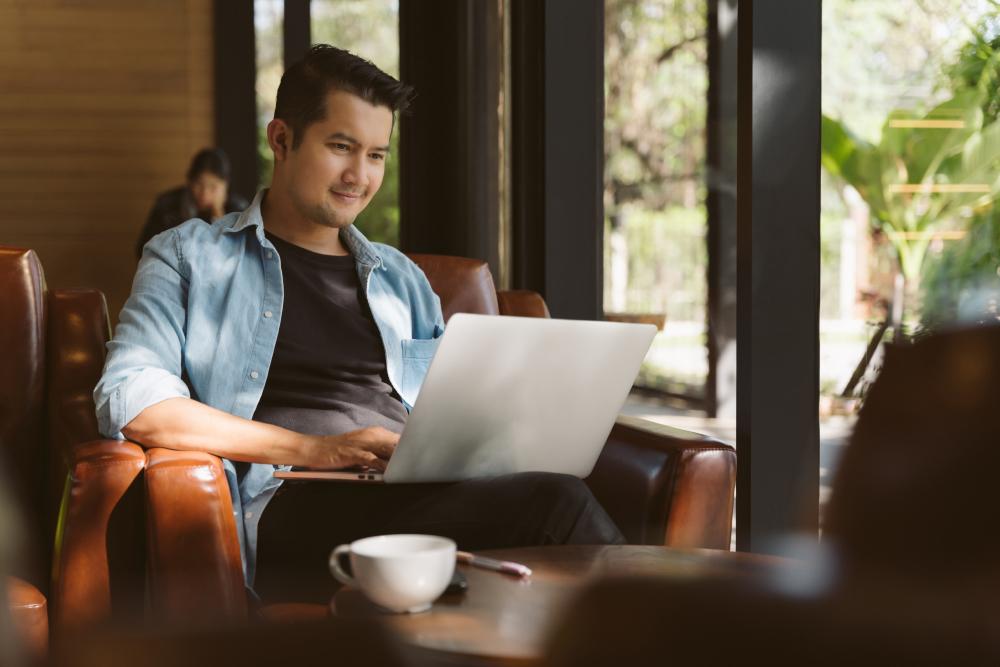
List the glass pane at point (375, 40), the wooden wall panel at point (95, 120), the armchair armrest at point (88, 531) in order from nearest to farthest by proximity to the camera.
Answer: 1. the armchair armrest at point (88, 531)
2. the glass pane at point (375, 40)
3. the wooden wall panel at point (95, 120)

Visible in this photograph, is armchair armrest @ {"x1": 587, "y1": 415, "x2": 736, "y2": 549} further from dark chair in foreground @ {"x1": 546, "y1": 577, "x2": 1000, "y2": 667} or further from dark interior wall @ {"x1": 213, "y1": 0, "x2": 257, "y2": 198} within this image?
dark interior wall @ {"x1": 213, "y1": 0, "x2": 257, "y2": 198}

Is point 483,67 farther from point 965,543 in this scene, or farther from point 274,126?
point 965,543

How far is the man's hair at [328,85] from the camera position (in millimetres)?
2037

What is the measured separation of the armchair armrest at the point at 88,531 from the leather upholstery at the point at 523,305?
3.42 feet

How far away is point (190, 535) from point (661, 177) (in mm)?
4156

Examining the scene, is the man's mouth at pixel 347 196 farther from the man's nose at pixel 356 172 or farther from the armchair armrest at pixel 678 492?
the armchair armrest at pixel 678 492

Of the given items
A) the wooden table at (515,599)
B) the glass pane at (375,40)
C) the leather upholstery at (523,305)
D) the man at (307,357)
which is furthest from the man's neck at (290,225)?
the glass pane at (375,40)

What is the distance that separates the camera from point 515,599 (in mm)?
1149

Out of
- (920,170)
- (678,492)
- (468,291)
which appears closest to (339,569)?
(678,492)

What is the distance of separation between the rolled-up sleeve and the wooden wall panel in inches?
182

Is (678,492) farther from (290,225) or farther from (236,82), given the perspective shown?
(236,82)

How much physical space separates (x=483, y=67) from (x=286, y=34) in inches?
82.1

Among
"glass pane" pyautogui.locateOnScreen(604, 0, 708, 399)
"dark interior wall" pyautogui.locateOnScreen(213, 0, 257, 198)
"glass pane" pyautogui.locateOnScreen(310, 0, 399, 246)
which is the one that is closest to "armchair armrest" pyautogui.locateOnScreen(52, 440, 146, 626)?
"glass pane" pyautogui.locateOnScreen(310, 0, 399, 246)

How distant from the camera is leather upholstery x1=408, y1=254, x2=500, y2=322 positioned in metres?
2.42
